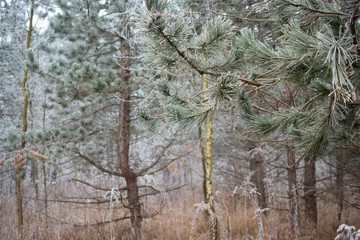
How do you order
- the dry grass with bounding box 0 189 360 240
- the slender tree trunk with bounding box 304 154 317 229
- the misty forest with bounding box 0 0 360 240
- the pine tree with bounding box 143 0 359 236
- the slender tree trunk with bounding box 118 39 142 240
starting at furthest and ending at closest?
the slender tree trunk with bounding box 304 154 317 229 → the dry grass with bounding box 0 189 360 240 → the slender tree trunk with bounding box 118 39 142 240 → the misty forest with bounding box 0 0 360 240 → the pine tree with bounding box 143 0 359 236

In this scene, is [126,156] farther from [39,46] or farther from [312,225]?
[312,225]

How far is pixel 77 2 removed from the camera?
15.8 ft

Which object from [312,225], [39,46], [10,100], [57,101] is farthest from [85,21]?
[10,100]

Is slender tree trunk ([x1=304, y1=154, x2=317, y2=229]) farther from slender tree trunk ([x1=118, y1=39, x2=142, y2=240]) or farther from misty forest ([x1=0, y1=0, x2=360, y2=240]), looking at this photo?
slender tree trunk ([x1=118, y1=39, x2=142, y2=240])

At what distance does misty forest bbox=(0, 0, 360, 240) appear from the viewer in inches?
92.7

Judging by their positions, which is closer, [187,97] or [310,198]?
[187,97]

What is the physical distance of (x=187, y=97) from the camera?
307 cm

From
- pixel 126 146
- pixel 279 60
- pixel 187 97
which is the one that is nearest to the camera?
pixel 279 60

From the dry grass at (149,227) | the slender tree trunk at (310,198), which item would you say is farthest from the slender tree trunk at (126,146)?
the slender tree trunk at (310,198)

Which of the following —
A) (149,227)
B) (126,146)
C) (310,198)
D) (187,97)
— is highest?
(187,97)

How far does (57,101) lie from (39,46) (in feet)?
3.08

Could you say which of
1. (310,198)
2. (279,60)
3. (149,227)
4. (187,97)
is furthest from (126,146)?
(310,198)

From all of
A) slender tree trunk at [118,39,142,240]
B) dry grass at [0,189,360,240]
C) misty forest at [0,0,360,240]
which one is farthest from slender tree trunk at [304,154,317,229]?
slender tree trunk at [118,39,142,240]

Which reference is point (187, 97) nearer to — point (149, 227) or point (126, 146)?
point (126, 146)
